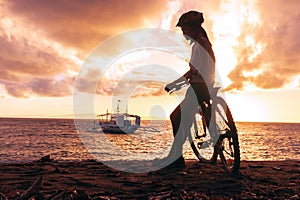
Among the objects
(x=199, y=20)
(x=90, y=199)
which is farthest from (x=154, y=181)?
(x=199, y=20)

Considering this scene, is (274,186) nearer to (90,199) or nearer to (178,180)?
(178,180)

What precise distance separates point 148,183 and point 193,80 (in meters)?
2.83

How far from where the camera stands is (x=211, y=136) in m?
7.07

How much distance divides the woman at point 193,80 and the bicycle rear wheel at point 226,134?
300 millimetres

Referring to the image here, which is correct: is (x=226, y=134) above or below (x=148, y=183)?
above

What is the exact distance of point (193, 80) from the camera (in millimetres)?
6984

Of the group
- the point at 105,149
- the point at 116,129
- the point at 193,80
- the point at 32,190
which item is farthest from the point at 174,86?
the point at 116,129

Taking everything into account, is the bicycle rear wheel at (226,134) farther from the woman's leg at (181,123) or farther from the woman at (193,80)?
the woman's leg at (181,123)

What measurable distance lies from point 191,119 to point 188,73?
4.23ft

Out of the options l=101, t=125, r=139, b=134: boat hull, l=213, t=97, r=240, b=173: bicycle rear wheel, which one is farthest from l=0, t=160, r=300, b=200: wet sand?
l=101, t=125, r=139, b=134: boat hull

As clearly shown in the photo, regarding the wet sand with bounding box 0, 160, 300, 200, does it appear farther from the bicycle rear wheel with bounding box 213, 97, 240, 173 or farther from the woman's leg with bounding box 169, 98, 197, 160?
the woman's leg with bounding box 169, 98, 197, 160

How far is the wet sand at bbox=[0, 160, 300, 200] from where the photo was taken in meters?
4.60

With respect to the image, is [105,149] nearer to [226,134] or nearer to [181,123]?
[181,123]

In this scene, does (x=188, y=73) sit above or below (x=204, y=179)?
above
